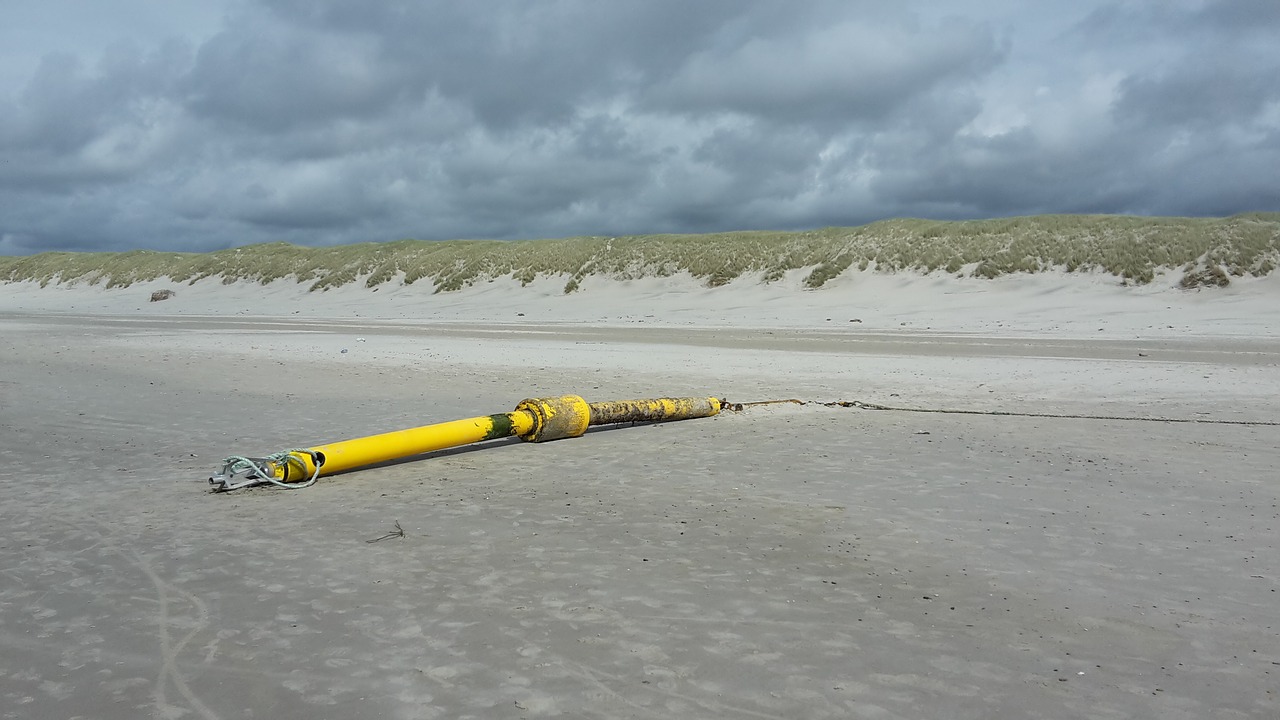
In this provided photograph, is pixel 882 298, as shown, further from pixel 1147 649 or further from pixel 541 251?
pixel 1147 649

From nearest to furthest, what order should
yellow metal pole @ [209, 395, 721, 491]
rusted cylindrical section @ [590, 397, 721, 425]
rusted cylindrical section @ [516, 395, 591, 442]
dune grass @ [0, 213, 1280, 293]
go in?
1. yellow metal pole @ [209, 395, 721, 491]
2. rusted cylindrical section @ [516, 395, 591, 442]
3. rusted cylindrical section @ [590, 397, 721, 425]
4. dune grass @ [0, 213, 1280, 293]

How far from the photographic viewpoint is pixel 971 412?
29.9 feet

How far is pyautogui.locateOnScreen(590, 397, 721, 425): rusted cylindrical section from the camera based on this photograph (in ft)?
26.9

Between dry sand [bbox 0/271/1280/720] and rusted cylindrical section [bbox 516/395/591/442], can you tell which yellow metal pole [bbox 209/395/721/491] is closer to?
rusted cylindrical section [bbox 516/395/591/442]

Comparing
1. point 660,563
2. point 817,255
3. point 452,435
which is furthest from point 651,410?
point 817,255

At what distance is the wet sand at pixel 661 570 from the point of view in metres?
2.89

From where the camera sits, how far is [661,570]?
4117 millimetres

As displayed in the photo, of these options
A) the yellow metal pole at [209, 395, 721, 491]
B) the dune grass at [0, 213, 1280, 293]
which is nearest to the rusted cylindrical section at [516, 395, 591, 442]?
the yellow metal pole at [209, 395, 721, 491]

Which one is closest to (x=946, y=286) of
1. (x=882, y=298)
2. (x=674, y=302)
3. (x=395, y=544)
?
(x=882, y=298)

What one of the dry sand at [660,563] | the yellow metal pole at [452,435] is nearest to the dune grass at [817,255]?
the dry sand at [660,563]

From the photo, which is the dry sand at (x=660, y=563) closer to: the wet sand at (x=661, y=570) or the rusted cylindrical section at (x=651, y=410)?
the wet sand at (x=661, y=570)

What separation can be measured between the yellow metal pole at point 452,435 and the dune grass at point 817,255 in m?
24.4

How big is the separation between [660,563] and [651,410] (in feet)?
14.3

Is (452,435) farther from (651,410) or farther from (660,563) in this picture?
(660,563)
